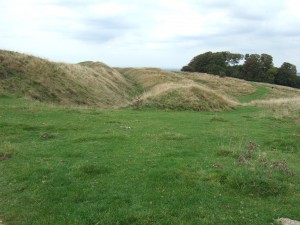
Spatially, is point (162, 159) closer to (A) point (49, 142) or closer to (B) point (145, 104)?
(A) point (49, 142)

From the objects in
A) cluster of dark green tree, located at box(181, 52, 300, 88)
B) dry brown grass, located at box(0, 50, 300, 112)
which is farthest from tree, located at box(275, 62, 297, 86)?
dry brown grass, located at box(0, 50, 300, 112)

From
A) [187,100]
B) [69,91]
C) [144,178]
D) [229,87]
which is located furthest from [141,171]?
[229,87]

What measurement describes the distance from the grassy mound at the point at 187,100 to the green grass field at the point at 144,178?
43.2 ft

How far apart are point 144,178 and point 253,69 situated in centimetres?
10637

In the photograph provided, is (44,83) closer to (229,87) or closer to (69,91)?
(69,91)

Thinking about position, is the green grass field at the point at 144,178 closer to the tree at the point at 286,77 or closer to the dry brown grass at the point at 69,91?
the dry brown grass at the point at 69,91

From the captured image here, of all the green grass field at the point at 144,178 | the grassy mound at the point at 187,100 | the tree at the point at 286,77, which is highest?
the tree at the point at 286,77

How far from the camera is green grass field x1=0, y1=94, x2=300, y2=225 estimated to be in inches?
300

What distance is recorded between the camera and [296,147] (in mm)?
14469

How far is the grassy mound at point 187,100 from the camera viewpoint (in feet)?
97.5

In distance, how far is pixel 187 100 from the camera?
3042cm

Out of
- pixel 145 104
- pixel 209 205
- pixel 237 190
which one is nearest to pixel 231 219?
pixel 209 205

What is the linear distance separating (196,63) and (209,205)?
371 ft

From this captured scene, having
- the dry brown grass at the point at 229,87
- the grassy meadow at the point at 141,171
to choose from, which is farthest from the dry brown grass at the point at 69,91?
the dry brown grass at the point at 229,87
